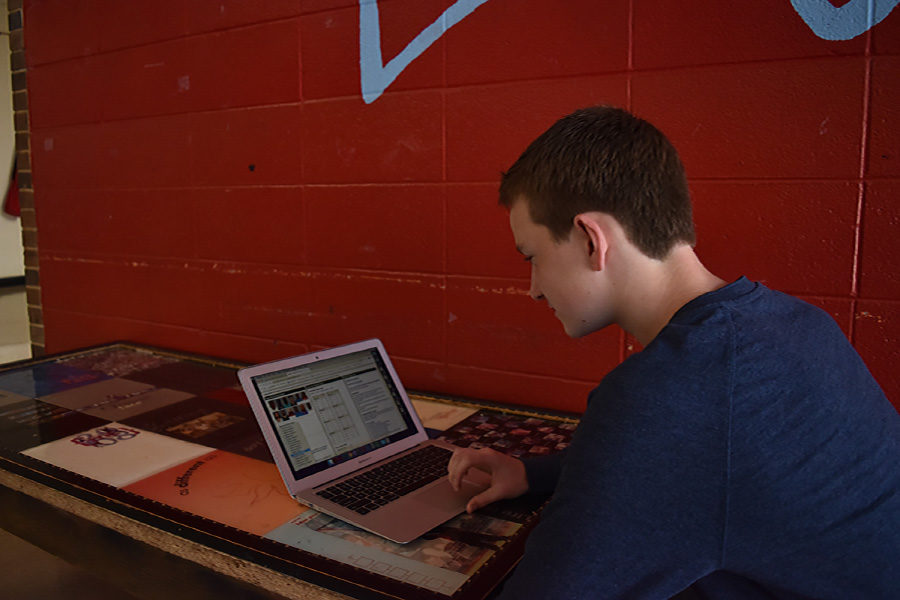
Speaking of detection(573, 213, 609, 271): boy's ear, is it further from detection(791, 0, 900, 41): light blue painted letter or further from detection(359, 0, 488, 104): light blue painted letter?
detection(359, 0, 488, 104): light blue painted letter

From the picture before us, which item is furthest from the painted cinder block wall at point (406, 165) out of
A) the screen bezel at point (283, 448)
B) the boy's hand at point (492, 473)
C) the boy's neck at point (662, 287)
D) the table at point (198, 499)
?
the boy's neck at point (662, 287)

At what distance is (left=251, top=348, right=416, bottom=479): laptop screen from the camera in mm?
1312

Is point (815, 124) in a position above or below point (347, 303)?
above

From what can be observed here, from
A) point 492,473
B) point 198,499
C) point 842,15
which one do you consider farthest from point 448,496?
point 842,15

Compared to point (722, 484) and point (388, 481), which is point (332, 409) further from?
point (722, 484)

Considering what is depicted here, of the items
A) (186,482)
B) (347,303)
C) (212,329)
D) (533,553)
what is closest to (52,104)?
(212,329)

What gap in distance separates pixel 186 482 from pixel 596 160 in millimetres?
1052

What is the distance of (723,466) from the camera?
71 cm

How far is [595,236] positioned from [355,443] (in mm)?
749

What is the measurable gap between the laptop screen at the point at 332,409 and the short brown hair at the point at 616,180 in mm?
691

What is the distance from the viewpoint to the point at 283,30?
7.19 feet

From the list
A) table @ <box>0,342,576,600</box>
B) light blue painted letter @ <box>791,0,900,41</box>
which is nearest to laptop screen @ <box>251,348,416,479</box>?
table @ <box>0,342,576,600</box>

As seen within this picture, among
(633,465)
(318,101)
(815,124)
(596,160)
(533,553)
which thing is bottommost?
(533,553)

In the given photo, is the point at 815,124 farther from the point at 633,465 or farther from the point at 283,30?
the point at 283,30
